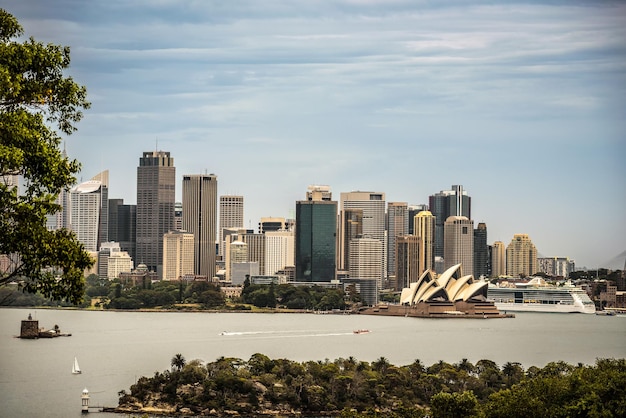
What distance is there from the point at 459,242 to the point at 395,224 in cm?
663

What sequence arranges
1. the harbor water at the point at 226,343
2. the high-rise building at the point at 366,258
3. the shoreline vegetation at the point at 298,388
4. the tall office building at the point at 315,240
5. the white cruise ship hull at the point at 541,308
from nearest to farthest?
the shoreline vegetation at the point at 298,388, the harbor water at the point at 226,343, the white cruise ship hull at the point at 541,308, the tall office building at the point at 315,240, the high-rise building at the point at 366,258

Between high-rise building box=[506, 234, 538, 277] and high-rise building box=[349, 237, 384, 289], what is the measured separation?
49.2 feet

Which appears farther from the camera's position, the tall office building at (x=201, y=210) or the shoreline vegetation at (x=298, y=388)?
the tall office building at (x=201, y=210)

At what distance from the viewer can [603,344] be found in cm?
3078

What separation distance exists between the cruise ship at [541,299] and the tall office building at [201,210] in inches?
913

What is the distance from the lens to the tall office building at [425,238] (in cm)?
6588

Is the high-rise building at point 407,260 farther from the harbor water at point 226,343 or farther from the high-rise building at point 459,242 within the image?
the harbor water at point 226,343

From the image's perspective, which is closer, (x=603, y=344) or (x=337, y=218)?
(x=603, y=344)

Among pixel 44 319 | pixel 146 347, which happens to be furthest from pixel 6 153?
pixel 44 319

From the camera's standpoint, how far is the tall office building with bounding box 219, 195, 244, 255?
7850 cm

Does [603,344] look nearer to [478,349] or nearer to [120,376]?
[478,349]

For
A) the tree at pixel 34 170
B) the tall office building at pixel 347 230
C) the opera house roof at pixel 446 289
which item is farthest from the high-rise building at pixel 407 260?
the tree at pixel 34 170

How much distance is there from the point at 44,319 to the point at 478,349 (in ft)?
54.3

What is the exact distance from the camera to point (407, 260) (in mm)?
65875
